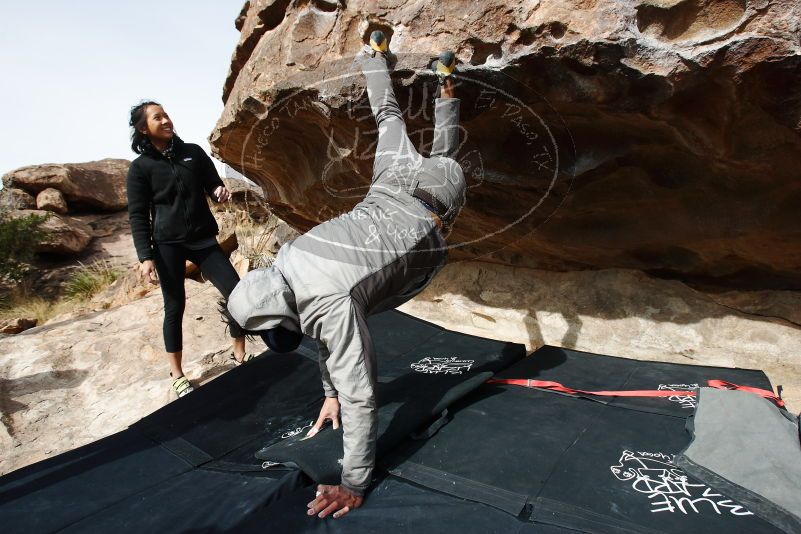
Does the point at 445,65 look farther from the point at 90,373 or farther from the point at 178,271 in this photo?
the point at 90,373

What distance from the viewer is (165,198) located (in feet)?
8.52

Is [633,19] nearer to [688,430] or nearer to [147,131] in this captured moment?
[688,430]

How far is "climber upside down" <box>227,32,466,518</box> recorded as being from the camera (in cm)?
167

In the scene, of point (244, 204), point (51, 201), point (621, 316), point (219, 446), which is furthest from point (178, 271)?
point (51, 201)

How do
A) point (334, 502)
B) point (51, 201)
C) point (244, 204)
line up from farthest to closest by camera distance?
point (51, 201) → point (244, 204) → point (334, 502)

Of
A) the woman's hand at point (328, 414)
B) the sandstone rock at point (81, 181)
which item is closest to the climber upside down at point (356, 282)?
the woman's hand at point (328, 414)

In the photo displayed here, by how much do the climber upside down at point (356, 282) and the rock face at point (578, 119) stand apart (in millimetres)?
343

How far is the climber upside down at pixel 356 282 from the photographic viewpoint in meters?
1.67

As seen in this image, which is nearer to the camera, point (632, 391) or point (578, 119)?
point (578, 119)

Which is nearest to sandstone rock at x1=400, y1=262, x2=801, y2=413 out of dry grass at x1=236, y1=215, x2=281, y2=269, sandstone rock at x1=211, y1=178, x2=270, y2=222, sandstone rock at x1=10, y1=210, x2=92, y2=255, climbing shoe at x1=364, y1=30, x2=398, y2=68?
climbing shoe at x1=364, y1=30, x2=398, y2=68

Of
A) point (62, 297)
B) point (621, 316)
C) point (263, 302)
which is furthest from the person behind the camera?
point (62, 297)

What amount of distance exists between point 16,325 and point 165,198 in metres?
4.21

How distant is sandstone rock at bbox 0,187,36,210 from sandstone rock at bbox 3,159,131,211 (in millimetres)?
244

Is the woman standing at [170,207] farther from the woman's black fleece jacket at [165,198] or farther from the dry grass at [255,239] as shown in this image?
the dry grass at [255,239]
